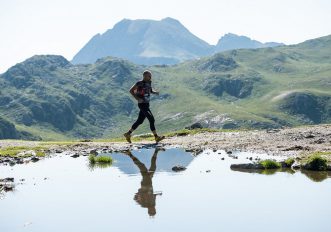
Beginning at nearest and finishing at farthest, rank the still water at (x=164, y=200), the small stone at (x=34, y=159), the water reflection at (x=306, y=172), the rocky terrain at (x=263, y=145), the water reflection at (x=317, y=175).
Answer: the still water at (x=164, y=200), the water reflection at (x=317, y=175), the water reflection at (x=306, y=172), the small stone at (x=34, y=159), the rocky terrain at (x=263, y=145)

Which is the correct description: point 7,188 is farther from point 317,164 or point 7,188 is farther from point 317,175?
point 317,164

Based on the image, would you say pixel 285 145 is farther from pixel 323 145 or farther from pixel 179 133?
pixel 179 133

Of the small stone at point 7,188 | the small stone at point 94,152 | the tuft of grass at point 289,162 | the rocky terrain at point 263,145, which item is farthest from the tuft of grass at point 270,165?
the small stone at point 94,152

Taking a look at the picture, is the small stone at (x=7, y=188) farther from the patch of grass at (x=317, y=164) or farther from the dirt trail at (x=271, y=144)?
the dirt trail at (x=271, y=144)

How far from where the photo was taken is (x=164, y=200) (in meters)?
11.3

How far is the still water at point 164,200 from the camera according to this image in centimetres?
917

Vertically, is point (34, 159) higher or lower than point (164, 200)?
higher

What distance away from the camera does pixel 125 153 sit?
899 inches

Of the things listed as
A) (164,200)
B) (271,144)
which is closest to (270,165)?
(164,200)

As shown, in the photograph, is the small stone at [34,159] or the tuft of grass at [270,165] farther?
the small stone at [34,159]

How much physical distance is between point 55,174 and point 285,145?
39.5 ft

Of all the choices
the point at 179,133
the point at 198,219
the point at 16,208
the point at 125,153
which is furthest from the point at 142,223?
the point at 179,133

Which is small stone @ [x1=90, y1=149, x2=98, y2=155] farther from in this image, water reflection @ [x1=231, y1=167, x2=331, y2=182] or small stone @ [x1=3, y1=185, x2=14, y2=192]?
small stone @ [x1=3, y1=185, x2=14, y2=192]

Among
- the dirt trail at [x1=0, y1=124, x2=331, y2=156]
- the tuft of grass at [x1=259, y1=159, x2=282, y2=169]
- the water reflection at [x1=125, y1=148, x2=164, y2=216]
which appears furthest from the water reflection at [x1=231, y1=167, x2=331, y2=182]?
the dirt trail at [x1=0, y1=124, x2=331, y2=156]
